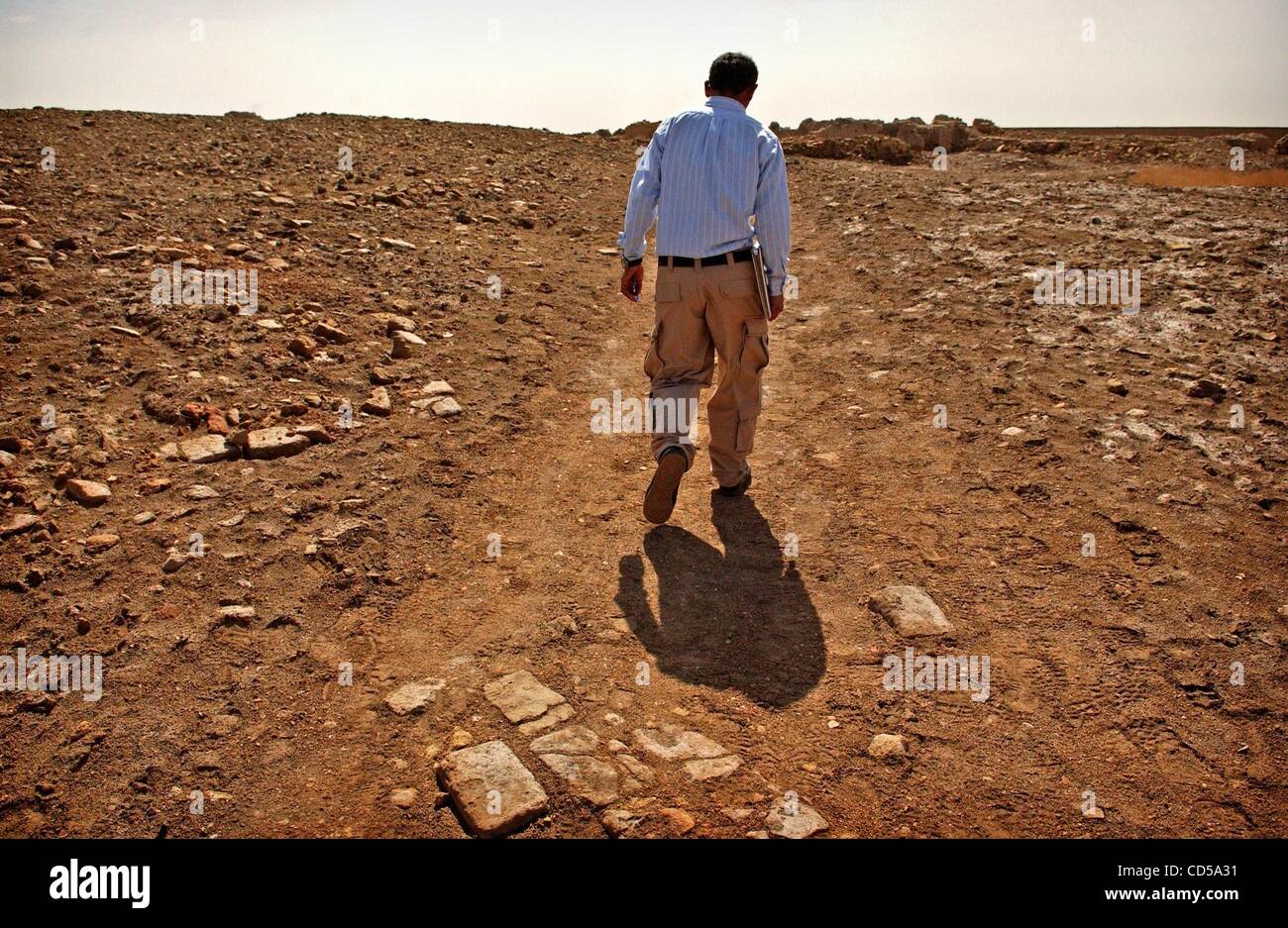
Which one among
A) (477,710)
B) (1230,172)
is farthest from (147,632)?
(1230,172)

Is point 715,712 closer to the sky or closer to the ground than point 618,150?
closer to the ground

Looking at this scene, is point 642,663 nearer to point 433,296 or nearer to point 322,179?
point 433,296

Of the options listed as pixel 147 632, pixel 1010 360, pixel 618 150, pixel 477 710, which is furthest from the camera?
pixel 618 150

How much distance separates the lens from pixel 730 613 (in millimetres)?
3859

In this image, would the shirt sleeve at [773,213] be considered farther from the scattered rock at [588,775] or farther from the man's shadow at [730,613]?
the scattered rock at [588,775]

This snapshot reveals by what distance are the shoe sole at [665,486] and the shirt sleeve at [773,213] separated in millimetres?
1000

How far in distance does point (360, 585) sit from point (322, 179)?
7.18m

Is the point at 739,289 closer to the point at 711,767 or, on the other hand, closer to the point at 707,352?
the point at 707,352

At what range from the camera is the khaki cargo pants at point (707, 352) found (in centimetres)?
433

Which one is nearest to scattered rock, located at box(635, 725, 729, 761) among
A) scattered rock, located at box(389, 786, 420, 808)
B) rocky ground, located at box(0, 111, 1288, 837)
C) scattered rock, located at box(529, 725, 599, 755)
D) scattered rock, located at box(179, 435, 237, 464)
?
rocky ground, located at box(0, 111, 1288, 837)

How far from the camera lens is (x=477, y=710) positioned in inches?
126

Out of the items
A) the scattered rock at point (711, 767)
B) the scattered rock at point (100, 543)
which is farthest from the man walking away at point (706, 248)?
the scattered rock at point (100, 543)

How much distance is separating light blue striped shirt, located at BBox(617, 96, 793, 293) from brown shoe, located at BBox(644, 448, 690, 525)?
987mm

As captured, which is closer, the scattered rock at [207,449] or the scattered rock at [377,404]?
the scattered rock at [207,449]
